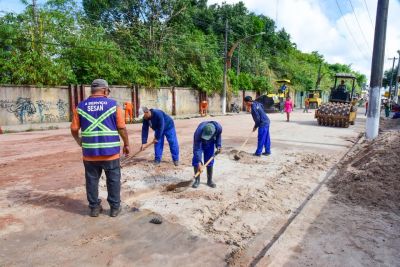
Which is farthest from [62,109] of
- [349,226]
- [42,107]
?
[349,226]

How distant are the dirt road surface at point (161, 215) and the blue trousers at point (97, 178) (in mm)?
233

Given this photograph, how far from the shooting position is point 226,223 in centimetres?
413

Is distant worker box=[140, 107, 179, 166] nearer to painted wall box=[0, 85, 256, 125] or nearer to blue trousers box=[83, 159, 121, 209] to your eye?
blue trousers box=[83, 159, 121, 209]

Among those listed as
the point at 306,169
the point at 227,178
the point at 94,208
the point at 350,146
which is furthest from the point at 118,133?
the point at 350,146

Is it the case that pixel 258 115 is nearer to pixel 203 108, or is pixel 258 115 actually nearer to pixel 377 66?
pixel 377 66

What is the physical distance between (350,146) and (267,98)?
18303mm

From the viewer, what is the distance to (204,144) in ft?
18.7

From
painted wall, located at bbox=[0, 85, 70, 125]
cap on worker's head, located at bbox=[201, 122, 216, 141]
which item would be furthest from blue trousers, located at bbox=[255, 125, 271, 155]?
painted wall, located at bbox=[0, 85, 70, 125]

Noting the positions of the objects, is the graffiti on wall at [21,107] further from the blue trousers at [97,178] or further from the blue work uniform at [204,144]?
the blue trousers at [97,178]

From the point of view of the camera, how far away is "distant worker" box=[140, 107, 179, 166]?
6699mm

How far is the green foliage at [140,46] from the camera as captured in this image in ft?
57.8

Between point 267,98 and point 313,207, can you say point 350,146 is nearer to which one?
point 313,207

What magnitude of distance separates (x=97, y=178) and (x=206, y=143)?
205 centimetres

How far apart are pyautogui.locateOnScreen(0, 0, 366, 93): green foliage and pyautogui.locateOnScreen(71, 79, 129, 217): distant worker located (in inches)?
587
